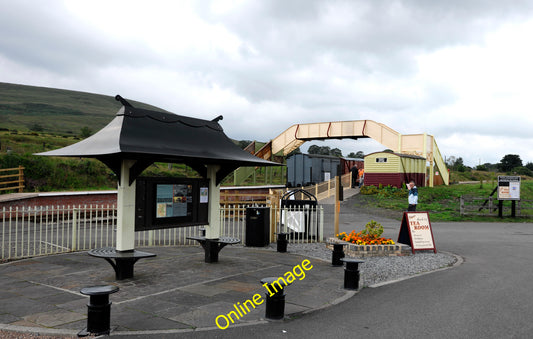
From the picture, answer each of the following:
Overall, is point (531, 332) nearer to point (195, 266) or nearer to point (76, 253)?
point (195, 266)

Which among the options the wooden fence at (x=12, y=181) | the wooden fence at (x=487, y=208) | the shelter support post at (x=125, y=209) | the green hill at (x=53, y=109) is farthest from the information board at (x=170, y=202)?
the green hill at (x=53, y=109)

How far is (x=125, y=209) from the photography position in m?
7.82

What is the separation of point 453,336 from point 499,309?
5.35ft

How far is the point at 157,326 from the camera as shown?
5172 millimetres

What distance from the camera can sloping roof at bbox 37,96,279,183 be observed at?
7449 mm

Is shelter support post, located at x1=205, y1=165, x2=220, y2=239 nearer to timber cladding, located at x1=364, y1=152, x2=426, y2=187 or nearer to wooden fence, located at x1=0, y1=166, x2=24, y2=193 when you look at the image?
wooden fence, located at x1=0, y1=166, x2=24, y2=193

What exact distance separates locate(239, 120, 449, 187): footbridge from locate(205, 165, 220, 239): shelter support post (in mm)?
26396

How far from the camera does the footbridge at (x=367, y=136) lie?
1334 inches

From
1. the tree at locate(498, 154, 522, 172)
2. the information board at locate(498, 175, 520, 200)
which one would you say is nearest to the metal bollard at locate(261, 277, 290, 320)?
the information board at locate(498, 175, 520, 200)

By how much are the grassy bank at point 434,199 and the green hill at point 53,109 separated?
83.4 metres

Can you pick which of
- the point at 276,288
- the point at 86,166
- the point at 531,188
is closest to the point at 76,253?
the point at 276,288

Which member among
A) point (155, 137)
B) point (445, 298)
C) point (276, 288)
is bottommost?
point (445, 298)

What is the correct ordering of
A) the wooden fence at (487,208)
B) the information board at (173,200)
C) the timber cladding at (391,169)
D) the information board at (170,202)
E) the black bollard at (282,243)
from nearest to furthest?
the information board at (170,202) < the information board at (173,200) < the black bollard at (282,243) < the wooden fence at (487,208) < the timber cladding at (391,169)

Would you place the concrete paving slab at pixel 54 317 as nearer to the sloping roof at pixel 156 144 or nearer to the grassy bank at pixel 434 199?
the sloping roof at pixel 156 144
